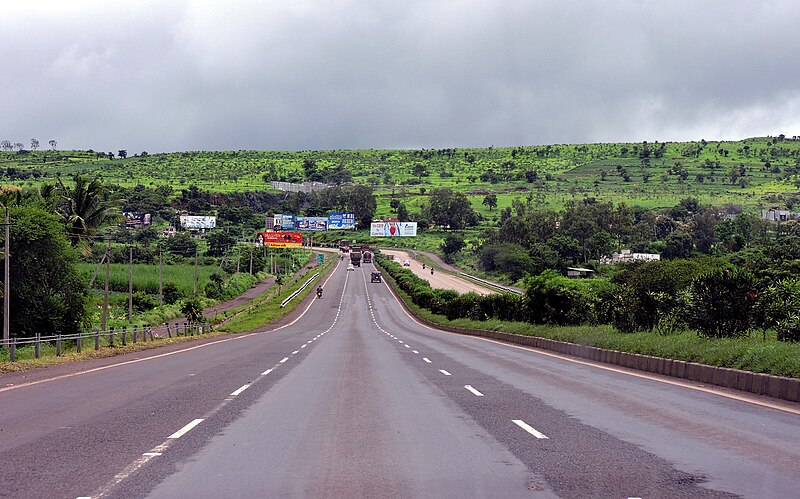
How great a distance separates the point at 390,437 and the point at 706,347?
39.5 ft

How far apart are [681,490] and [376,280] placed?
5175 inches

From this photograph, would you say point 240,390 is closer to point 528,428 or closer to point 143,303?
point 528,428

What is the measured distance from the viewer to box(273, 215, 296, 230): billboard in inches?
7042

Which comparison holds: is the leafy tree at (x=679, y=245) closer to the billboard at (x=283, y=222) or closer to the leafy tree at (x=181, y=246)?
the billboard at (x=283, y=222)

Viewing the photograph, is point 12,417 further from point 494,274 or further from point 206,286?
point 494,274

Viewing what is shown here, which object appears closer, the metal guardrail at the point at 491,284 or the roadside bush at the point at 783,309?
the roadside bush at the point at 783,309

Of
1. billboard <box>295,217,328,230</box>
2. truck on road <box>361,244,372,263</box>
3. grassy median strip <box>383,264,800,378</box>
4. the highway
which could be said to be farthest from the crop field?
the highway

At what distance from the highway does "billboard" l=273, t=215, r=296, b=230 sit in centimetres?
15756

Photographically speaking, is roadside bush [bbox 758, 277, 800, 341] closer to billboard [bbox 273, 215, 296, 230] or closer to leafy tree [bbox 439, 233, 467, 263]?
billboard [bbox 273, 215, 296, 230]

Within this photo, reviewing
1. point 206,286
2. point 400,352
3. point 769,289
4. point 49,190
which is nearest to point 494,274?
point 206,286

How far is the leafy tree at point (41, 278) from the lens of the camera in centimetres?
5503

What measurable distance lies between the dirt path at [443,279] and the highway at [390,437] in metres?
86.5

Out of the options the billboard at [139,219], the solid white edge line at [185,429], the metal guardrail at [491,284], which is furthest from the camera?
the billboard at [139,219]

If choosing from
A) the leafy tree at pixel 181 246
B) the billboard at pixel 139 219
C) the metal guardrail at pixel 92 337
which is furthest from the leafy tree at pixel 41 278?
the billboard at pixel 139 219
